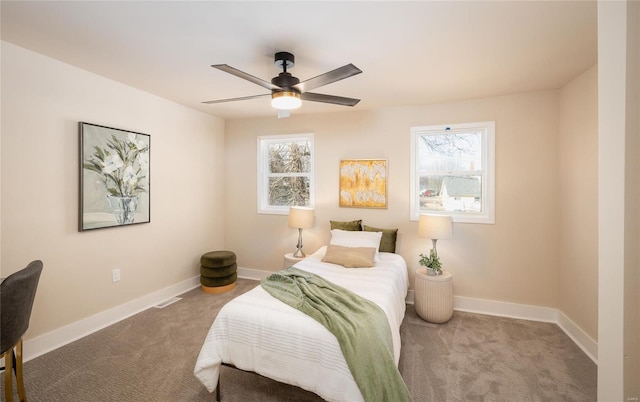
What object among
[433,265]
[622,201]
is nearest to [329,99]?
[622,201]

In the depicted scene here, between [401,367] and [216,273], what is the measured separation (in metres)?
2.63

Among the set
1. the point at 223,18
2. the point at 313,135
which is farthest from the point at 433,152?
the point at 223,18

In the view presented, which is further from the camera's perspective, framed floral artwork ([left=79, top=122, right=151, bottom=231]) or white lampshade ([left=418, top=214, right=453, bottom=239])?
white lampshade ([left=418, top=214, right=453, bottom=239])

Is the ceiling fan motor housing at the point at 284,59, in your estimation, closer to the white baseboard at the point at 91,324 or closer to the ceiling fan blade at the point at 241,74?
the ceiling fan blade at the point at 241,74

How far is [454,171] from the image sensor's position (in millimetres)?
3592

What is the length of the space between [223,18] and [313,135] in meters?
2.39

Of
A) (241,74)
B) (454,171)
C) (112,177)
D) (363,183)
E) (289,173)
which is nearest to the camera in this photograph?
(241,74)

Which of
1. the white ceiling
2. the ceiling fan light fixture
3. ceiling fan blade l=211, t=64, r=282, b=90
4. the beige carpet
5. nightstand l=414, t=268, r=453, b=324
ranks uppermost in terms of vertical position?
the white ceiling

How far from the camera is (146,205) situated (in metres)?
3.39

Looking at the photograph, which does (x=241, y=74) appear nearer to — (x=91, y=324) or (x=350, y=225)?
(x=350, y=225)

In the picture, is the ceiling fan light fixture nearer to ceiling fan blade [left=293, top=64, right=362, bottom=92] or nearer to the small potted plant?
ceiling fan blade [left=293, top=64, right=362, bottom=92]

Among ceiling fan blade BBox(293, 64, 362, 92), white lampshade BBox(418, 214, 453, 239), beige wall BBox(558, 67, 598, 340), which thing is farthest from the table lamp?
beige wall BBox(558, 67, 598, 340)

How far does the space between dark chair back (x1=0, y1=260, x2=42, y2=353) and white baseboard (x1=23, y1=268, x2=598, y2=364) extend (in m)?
1.11

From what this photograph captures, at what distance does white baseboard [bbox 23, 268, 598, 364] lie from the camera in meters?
2.47
